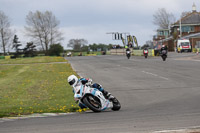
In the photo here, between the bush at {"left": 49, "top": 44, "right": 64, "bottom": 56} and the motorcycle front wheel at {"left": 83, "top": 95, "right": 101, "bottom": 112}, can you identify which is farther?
the bush at {"left": 49, "top": 44, "right": 64, "bottom": 56}

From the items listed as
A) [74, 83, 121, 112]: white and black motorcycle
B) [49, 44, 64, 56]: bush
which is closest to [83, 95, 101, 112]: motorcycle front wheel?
[74, 83, 121, 112]: white and black motorcycle

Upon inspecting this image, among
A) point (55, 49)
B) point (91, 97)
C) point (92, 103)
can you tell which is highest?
point (55, 49)

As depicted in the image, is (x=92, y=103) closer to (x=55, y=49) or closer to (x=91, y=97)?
(x=91, y=97)

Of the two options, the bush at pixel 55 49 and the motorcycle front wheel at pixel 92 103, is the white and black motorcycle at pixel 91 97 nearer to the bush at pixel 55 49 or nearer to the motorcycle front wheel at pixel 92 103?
the motorcycle front wheel at pixel 92 103

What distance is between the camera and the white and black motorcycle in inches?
400

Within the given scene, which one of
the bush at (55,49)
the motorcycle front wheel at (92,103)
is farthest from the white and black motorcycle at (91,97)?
the bush at (55,49)

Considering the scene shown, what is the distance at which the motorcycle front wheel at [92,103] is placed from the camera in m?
10.1

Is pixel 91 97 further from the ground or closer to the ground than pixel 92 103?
further from the ground

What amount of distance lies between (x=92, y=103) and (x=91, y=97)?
171mm

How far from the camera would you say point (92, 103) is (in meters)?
10.3

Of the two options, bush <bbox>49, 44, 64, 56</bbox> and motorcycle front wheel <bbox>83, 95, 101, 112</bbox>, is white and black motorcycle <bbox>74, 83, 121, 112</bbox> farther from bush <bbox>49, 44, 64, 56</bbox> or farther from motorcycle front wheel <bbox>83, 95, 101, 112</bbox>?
bush <bbox>49, 44, 64, 56</bbox>

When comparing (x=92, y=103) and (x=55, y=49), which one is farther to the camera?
(x=55, y=49)

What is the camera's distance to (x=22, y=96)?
1568cm

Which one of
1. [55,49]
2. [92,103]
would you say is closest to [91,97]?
[92,103]
